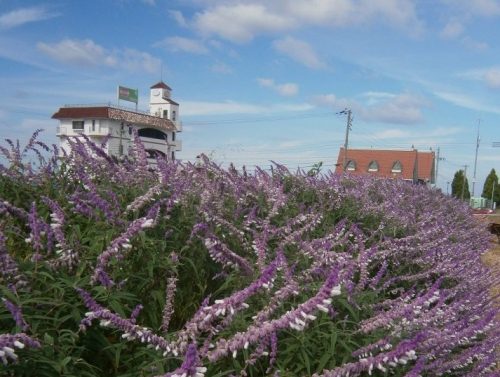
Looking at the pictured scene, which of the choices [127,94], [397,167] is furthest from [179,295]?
[127,94]

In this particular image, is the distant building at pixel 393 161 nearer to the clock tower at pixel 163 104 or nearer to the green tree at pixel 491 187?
the green tree at pixel 491 187

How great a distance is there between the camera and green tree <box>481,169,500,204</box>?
295ft

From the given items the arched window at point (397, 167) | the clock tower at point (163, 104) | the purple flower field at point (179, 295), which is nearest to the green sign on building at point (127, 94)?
the clock tower at point (163, 104)

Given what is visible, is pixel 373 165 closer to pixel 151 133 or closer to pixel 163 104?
pixel 151 133

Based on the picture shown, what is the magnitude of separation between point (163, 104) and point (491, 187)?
58.6 metres

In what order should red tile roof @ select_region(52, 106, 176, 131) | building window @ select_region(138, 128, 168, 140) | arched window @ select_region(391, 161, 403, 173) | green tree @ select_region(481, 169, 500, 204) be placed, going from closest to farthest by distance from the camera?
1. arched window @ select_region(391, 161, 403, 173)
2. red tile roof @ select_region(52, 106, 176, 131)
3. building window @ select_region(138, 128, 168, 140)
4. green tree @ select_region(481, 169, 500, 204)

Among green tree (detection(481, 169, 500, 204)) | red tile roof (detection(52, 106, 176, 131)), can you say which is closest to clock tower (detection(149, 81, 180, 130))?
red tile roof (detection(52, 106, 176, 131))

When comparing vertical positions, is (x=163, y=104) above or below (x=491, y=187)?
above

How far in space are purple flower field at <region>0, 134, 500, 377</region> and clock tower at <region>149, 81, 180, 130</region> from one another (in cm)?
8098

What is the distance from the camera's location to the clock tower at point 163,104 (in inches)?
3396

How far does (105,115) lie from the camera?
7469 centimetres

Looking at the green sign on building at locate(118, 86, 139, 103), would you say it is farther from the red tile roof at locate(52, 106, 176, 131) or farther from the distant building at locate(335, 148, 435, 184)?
the distant building at locate(335, 148, 435, 184)

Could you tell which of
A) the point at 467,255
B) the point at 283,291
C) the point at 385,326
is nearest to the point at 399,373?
the point at 385,326

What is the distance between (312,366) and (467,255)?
4189mm
